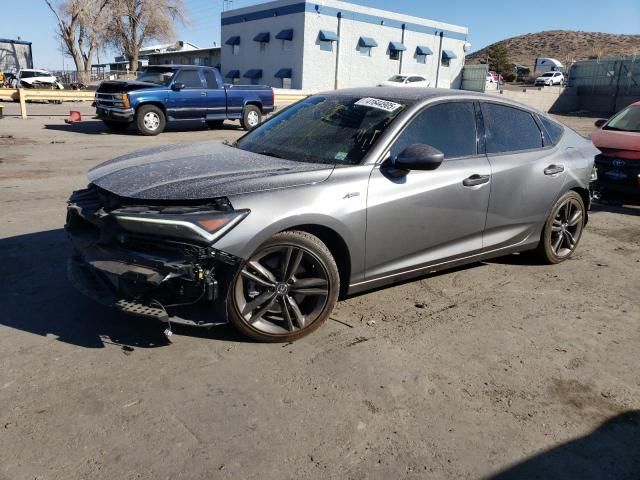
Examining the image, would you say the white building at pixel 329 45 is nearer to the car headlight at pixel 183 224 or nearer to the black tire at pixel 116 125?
the black tire at pixel 116 125

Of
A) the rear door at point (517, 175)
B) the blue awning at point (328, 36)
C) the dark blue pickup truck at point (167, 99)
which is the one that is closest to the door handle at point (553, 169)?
the rear door at point (517, 175)

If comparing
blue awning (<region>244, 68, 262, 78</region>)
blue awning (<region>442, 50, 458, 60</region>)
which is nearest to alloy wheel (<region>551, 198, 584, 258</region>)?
blue awning (<region>244, 68, 262, 78</region>)

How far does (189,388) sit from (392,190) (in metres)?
1.90

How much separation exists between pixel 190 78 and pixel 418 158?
13260 millimetres

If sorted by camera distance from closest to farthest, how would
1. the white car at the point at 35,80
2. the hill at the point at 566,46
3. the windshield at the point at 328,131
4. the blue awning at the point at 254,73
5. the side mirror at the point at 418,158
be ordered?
the side mirror at the point at 418,158, the windshield at the point at 328,131, the white car at the point at 35,80, the blue awning at the point at 254,73, the hill at the point at 566,46

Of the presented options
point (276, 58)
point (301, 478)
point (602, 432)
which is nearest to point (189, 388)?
point (301, 478)

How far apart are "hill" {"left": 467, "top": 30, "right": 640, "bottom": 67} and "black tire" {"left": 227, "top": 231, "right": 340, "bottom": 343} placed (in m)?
96.0

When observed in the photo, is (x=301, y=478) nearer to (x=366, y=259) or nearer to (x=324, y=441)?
(x=324, y=441)

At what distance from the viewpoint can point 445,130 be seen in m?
4.35

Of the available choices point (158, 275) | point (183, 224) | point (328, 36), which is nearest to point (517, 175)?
point (183, 224)

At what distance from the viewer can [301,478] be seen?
97.0 inches

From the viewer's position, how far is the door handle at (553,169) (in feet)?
16.4

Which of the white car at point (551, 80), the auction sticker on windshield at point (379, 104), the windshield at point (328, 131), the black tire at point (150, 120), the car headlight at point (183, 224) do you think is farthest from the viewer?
the white car at point (551, 80)

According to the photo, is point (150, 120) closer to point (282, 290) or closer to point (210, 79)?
point (210, 79)
